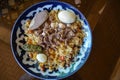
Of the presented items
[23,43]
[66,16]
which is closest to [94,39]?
[66,16]

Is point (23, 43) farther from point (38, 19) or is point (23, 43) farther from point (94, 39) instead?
point (94, 39)

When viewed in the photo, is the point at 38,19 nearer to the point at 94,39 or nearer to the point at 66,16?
→ the point at 66,16

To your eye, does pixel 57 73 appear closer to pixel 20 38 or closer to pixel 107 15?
pixel 20 38

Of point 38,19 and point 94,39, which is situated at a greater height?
point 38,19
